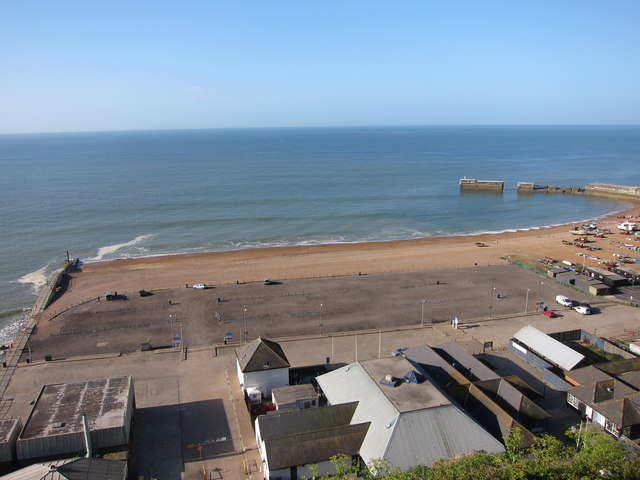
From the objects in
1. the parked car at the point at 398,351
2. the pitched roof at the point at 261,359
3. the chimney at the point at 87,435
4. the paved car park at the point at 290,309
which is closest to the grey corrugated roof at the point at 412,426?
the pitched roof at the point at 261,359

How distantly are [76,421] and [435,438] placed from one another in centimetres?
2132

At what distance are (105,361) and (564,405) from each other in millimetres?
37896

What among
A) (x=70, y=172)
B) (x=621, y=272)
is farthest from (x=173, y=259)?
(x=70, y=172)

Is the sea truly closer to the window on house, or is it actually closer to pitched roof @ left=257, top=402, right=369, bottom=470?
pitched roof @ left=257, top=402, right=369, bottom=470

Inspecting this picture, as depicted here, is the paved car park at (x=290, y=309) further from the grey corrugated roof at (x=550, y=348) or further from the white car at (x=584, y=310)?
the grey corrugated roof at (x=550, y=348)

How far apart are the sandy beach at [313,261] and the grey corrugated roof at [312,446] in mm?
38395

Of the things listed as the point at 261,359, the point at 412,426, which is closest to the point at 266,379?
the point at 261,359

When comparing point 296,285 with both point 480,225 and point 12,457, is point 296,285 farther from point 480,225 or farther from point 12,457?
point 480,225

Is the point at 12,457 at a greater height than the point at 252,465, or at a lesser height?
greater

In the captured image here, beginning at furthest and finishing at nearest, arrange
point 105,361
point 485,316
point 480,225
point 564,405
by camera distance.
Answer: point 480,225, point 485,316, point 105,361, point 564,405

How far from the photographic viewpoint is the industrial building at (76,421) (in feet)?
90.8

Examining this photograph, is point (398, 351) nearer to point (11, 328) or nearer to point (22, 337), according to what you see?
point (22, 337)

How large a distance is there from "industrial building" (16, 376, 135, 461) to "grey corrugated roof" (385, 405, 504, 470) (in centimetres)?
1628

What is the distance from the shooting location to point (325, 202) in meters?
120
